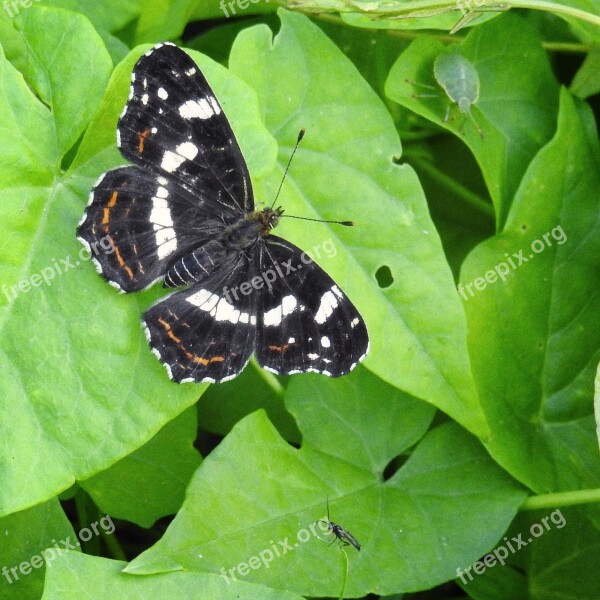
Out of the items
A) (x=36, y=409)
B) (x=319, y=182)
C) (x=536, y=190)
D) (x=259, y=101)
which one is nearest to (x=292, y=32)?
(x=259, y=101)

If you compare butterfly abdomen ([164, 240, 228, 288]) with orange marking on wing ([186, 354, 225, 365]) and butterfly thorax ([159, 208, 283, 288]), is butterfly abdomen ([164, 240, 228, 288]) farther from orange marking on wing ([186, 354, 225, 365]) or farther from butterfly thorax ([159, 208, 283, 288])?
orange marking on wing ([186, 354, 225, 365])

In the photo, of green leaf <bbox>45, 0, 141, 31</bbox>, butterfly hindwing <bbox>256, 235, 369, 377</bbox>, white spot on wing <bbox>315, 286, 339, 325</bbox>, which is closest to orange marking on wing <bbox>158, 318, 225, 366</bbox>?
butterfly hindwing <bbox>256, 235, 369, 377</bbox>

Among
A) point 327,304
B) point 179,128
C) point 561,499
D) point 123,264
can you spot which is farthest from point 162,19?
point 561,499

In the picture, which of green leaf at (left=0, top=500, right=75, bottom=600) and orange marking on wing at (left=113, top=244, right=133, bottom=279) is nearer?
orange marking on wing at (left=113, top=244, right=133, bottom=279)

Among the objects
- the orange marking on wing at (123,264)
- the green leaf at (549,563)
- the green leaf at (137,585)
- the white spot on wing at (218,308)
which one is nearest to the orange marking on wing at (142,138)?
the orange marking on wing at (123,264)

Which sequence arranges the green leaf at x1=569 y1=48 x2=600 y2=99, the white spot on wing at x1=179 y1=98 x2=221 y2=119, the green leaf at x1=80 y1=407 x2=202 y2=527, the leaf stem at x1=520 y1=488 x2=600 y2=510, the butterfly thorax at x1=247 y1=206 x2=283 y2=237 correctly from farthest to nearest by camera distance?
1. the green leaf at x1=569 y1=48 x2=600 y2=99
2. the green leaf at x1=80 y1=407 x2=202 y2=527
3. the leaf stem at x1=520 y1=488 x2=600 y2=510
4. the butterfly thorax at x1=247 y1=206 x2=283 y2=237
5. the white spot on wing at x1=179 y1=98 x2=221 y2=119

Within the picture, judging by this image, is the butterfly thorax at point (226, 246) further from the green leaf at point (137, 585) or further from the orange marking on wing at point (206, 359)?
the green leaf at point (137, 585)

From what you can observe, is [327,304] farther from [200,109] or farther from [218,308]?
[200,109]

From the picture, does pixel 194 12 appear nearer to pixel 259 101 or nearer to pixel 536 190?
pixel 259 101
